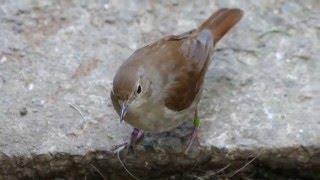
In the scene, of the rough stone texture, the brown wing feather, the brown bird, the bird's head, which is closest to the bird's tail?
the brown wing feather

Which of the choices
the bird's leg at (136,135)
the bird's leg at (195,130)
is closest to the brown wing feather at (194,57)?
the bird's leg at (195,130)

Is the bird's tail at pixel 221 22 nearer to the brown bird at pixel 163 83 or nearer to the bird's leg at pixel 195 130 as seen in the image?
the brown bird at pixel 163 83

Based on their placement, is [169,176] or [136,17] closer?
[169,176]

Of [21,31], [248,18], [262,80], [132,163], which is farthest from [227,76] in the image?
[21,31]

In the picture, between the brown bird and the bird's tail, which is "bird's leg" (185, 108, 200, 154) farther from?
the bird's tail

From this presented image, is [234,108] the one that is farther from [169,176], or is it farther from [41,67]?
[41,67]

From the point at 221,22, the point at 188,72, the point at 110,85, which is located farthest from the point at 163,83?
the point at 221,22

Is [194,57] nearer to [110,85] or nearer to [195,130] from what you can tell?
[195,130]
